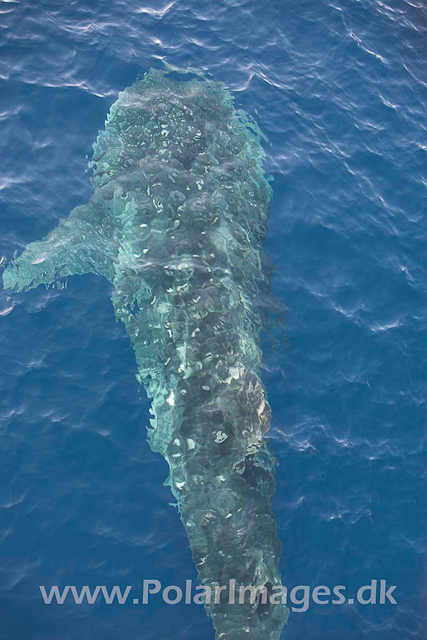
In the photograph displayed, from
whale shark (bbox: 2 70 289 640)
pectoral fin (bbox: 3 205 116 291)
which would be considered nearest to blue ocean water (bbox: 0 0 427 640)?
pectoral fin (bbox: 3 205 116 291)

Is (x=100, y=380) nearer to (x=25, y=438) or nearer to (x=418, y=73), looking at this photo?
(x=25, y=438)

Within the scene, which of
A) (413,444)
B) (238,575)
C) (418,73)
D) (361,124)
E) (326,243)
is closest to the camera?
(238,575)

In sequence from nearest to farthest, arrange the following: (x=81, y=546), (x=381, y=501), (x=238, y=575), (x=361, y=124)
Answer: (x=238, y=575) < (x=81, y=546) < (x=381, y=501) < (x=361, y=124)

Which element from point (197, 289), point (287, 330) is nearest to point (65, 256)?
point (197, 289)

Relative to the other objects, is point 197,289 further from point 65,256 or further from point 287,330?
point 65,256

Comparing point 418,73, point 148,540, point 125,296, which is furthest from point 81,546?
point 418,73

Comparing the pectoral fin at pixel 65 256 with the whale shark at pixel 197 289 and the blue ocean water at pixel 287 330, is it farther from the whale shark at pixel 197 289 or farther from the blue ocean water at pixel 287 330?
the blue ocean water at pixel 287 330
